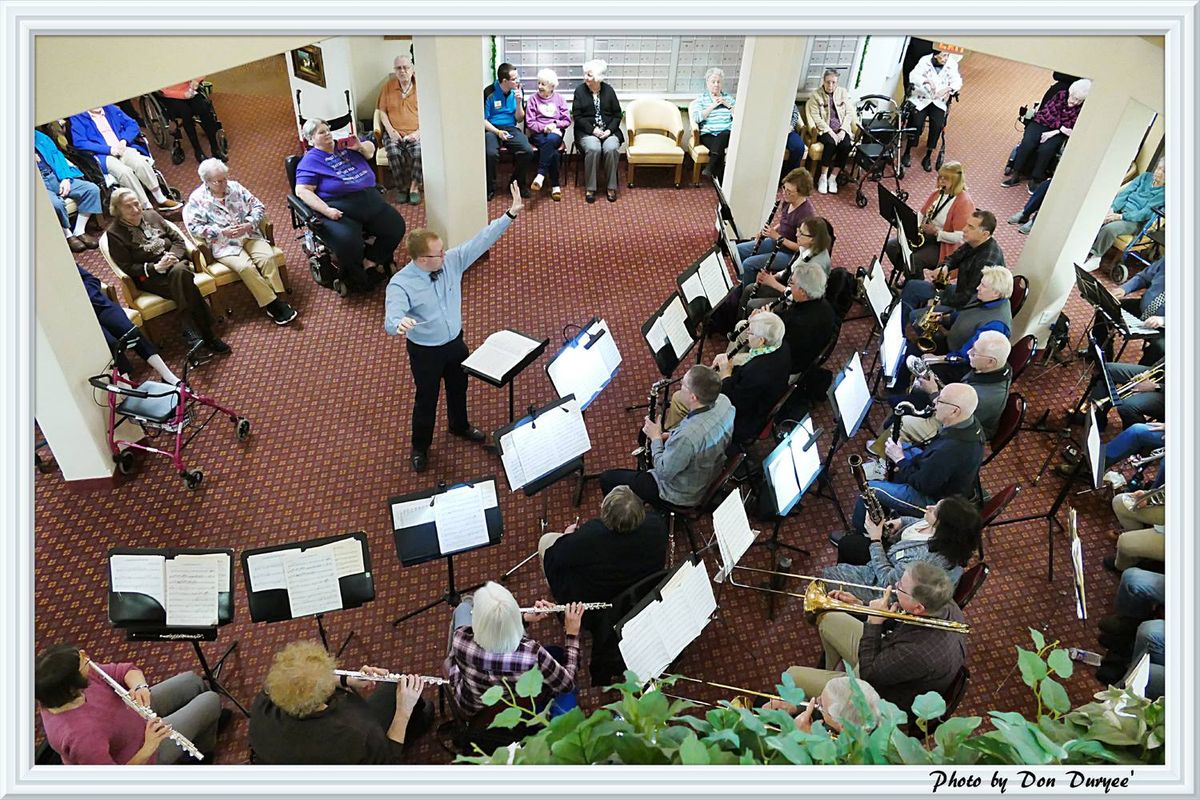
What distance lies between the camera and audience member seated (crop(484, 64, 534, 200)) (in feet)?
27.4

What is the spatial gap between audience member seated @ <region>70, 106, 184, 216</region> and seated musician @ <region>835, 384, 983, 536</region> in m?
6.46

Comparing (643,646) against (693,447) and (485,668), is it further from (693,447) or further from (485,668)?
(693,447)

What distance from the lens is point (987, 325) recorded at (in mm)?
5590

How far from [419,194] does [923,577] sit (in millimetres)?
6521

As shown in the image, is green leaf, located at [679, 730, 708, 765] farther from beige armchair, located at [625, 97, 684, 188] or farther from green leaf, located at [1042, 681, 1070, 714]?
beige armchair, located at [625, 97, 684, 188]

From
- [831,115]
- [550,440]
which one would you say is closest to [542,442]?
[550,440]

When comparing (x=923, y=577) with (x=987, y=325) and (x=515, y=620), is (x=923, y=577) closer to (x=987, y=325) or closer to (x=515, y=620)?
(x=515, y=620)

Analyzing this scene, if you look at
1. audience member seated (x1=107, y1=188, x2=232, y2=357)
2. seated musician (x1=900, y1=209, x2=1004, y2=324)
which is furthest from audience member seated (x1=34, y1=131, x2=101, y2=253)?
seated musician (x1=900, y1=209, x2=1004, y2=324)

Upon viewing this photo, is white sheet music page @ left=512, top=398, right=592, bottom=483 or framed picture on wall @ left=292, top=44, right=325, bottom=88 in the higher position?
framed picture on wall @ left=292, top=44, right=325, bottom=88

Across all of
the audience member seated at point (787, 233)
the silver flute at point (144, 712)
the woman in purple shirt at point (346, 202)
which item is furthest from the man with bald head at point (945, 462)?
the woman in purple shirt at point (346, 202)

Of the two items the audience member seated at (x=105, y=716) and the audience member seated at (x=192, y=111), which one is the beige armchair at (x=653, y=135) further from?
the audience member seated at (x=105, y=716)

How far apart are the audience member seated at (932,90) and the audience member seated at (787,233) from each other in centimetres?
341

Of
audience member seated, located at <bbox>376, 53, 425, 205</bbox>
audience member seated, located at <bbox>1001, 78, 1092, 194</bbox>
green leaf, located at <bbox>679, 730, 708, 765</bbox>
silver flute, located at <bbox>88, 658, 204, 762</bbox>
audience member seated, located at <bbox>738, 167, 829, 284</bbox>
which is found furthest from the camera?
audience member seated, located at <bbox>1001, 78, 1092, 194</bbox>

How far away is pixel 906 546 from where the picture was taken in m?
4.14
